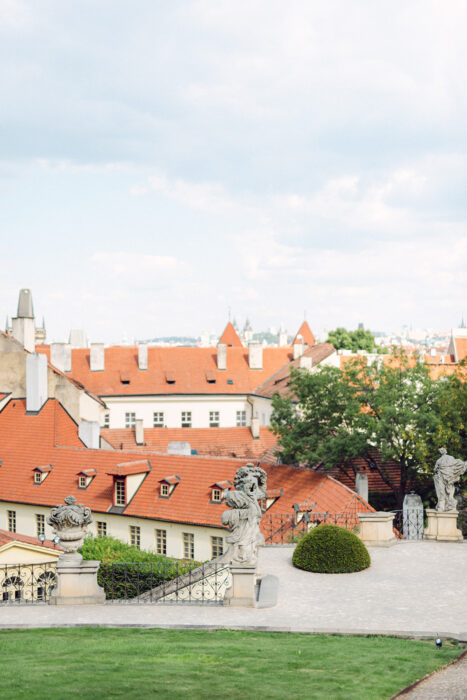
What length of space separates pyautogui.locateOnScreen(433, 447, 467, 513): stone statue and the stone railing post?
11.2 m

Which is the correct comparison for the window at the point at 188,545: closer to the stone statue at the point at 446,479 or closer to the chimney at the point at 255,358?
→ the stone statue at the point at 446,479

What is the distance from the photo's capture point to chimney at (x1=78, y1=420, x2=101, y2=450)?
4656 cm

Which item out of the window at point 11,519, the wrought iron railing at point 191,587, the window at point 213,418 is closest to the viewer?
the wrought iron railing at point 191,587

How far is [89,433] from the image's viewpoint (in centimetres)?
4653

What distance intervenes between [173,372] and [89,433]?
92.7 ft

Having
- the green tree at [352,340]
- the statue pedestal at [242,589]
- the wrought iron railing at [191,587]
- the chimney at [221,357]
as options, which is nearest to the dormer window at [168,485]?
the wrought iron railing at [191,587]

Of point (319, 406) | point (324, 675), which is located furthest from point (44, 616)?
point (319, 406)

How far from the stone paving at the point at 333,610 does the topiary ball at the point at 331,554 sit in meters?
0.27

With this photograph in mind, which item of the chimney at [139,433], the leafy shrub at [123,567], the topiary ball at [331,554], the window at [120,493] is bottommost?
the leafy shrub at [123,567]

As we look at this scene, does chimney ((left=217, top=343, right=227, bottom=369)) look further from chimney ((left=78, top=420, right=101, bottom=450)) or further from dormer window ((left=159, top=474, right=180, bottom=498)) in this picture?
dormer window ((left=159, top=474, right=180, bottom=498))

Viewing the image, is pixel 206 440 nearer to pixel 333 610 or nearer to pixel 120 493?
pixel 120 493

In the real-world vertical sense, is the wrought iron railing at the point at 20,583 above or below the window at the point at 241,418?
below

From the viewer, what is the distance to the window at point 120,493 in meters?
38.9

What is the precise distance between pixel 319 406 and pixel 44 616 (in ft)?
72.1
